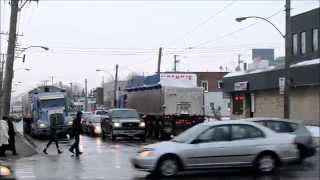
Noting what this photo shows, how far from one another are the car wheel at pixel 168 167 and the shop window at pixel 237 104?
40.9m

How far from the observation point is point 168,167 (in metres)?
16.8

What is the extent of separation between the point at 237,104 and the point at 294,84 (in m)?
14.7

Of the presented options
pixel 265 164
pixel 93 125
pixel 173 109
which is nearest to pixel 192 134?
pixel 265 164

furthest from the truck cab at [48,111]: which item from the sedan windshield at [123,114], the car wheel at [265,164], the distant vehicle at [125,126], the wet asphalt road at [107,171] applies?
the car wheel at [265,164]

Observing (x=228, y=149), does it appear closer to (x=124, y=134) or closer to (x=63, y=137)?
(x=124, y=134)

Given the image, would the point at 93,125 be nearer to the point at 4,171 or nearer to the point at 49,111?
the point at 49,111

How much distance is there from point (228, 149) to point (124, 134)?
68.4 feet

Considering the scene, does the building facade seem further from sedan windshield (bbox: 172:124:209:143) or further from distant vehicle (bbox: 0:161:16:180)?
distant vehicle (bbox: 0:161:16:180)

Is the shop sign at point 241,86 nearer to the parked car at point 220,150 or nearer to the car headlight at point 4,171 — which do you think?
the parked car at point 220,150

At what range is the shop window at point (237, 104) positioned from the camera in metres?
57.7

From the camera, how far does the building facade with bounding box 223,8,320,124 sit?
43125 mm

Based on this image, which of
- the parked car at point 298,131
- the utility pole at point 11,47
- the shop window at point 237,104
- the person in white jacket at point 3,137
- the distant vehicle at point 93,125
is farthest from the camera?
the shop window at point 237,104

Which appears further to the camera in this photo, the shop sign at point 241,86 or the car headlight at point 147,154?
the shop sign at point 241,86

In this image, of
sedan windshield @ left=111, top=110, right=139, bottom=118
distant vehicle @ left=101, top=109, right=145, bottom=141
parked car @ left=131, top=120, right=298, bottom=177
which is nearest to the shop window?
sedan windshield @ left=111, top=110, right=139, bottom=118
